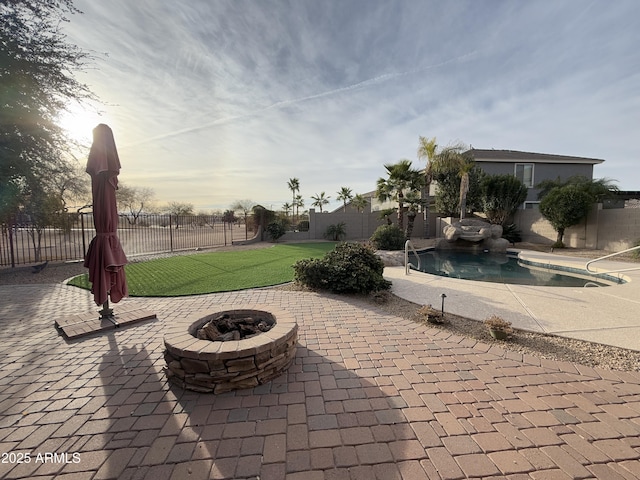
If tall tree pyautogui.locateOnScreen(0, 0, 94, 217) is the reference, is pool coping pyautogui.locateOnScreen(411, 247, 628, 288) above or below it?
below

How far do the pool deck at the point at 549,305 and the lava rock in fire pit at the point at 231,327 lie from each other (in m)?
3.47

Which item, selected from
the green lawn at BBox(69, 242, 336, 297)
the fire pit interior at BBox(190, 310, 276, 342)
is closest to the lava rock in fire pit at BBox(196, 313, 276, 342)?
the fire pit interior at BBox(190, 310, 276, 342)

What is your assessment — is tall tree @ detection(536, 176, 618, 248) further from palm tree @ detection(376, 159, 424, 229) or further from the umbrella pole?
the umbrella pole

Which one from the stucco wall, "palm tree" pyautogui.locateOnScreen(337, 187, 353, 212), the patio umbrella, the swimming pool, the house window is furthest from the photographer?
"palm tree" pyautogui.locateOnScreen(337, 187, 353, 212)

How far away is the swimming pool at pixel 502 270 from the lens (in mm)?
8211

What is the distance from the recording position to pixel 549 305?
5094mm

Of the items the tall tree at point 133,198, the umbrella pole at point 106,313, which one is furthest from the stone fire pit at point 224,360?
the tall tree at point 133,198

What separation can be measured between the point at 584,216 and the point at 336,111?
42.9 ft

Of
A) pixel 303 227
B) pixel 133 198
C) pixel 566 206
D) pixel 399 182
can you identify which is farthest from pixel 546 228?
pixel 133 198

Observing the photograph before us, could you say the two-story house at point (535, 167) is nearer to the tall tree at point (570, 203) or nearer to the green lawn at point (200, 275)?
the tall tree at point (570, 203)

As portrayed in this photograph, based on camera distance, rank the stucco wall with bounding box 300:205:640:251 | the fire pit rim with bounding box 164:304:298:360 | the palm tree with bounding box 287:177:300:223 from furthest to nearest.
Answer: the palm tree with bounding box 287:177:300:223 < the stucco wall with bounding box 300:205:640:251 < the fire pit rim with bounding box 164:304:298:360

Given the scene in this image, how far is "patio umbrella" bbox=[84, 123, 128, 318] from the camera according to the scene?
12.2 ft

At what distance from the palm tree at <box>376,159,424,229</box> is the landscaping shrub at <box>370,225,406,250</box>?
352 cm

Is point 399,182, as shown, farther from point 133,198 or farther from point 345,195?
point 133,198
